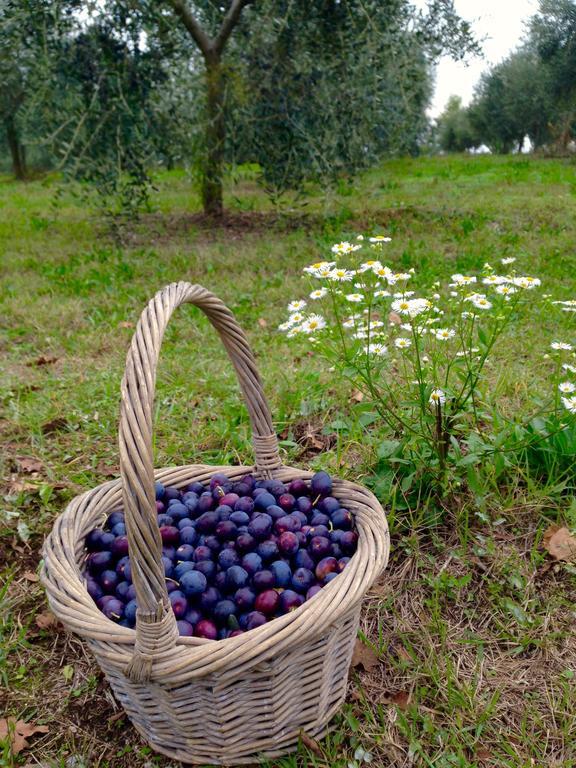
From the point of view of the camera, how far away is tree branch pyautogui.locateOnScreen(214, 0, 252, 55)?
22.5ft

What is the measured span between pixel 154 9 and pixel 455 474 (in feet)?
20.8

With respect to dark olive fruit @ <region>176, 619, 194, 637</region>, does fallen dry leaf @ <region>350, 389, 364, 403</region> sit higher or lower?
lower

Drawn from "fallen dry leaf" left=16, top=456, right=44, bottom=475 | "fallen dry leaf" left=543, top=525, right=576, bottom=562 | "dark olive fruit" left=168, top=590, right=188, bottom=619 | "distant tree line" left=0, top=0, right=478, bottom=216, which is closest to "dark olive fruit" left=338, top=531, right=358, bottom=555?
"dark olive fruit" left=168, top=590, right=188, bottom=619

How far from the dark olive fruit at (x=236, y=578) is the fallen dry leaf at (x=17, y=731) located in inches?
25.5

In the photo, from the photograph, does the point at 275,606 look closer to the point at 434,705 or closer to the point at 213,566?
the point at 213,566

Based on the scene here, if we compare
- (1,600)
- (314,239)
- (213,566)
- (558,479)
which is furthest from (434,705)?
(314,239)

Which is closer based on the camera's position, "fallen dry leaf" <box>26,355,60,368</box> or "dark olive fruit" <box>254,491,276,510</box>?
"dark olive fruit" <box>254,491,276,510</box>

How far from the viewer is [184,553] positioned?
1.70 meters

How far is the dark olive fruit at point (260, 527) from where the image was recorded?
170 centimetres

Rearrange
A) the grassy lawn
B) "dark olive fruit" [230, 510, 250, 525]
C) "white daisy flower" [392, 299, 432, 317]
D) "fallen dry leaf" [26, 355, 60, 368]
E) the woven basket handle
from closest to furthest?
the woven basket handle
the grassy lawn
"dark olive fruit" [230, 510, 250, 525]
"white daisy flower" [392, 299, 432, 317]
"fallen dry leaf" [26, 355, 60, 368]

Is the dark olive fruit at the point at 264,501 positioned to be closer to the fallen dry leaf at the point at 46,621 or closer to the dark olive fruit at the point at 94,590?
the dark olive fruit at the point at 94,590

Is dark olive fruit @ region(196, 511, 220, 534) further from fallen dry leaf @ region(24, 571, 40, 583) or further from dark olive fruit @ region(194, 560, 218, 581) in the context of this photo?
fallen dry leaf @ region(24, 571, 40, 583)

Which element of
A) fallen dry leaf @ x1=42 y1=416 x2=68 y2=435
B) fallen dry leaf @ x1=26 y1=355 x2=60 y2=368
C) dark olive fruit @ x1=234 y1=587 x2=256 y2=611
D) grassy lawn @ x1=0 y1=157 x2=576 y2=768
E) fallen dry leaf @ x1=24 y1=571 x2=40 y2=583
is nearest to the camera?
dark olive fruit @ x1=234 y1=587 x2=256 y2=611

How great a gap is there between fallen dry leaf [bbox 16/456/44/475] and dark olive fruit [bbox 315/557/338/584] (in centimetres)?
154
